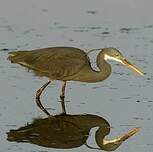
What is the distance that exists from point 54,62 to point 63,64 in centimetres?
11

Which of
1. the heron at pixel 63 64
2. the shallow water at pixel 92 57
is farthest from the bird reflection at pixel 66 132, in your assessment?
the heron at pixel 63 64

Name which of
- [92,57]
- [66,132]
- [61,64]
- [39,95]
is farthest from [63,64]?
[92,57]

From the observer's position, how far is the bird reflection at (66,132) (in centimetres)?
738

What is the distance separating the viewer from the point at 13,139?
7.38m

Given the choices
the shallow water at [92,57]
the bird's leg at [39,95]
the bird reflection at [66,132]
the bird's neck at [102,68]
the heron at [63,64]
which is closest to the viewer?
the bird reflection at [66,132]

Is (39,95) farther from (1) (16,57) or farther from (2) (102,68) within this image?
(2) (102,68)

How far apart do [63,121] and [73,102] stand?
558 mm

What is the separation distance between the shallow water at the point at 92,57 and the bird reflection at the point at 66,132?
0.08 m

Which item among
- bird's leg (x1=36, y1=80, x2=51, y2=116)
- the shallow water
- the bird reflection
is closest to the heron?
bird's leg (x1=36, y1=80, x2=51, y2=116)

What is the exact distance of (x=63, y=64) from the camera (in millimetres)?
8891

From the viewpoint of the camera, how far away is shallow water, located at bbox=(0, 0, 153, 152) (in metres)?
8.03

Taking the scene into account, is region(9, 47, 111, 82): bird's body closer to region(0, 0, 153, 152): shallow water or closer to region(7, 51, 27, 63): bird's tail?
region(7, 51, 27, 63): bird's tail

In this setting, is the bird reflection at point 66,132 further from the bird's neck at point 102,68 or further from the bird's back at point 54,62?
the bird's neck at point 102,68

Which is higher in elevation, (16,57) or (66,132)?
(16,57)
